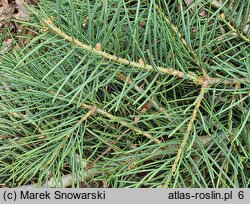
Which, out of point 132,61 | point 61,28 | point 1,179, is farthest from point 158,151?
point 1,179

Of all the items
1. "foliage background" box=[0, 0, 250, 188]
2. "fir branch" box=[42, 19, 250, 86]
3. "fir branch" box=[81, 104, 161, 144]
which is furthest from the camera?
"fir branch" box=[81, 104, 161, 144]

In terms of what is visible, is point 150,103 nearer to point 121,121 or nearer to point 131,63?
point 121,121

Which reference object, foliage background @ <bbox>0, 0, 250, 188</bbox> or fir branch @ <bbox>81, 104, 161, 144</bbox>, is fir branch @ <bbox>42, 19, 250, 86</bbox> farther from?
fir branch @ <bbox>81, 104, 161, 144</bbox>

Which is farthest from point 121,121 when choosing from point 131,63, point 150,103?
point 131,63

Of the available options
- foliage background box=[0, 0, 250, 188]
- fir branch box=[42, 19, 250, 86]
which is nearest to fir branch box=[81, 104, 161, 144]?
foliage background box=[0, 0, 250, 188]

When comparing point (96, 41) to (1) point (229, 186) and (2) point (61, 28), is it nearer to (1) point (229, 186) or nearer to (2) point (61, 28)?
(2) point (61, 28)

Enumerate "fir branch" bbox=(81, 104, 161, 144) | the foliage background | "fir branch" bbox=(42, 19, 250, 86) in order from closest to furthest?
"fir branch" bbox=(42, 19, 250, 86) < the foliage background < "fir branch" bbox=(81, 104, 161, 144)

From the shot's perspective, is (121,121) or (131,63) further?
(121,121)

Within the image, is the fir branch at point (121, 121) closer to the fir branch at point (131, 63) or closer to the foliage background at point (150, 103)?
the foliage background at point (150, 103)

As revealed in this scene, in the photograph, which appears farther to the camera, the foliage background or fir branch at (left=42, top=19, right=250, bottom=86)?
the foliage background

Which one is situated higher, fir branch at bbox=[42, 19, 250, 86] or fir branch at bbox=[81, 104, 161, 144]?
fir branch at bbox=[42, 19, 250, 86]
